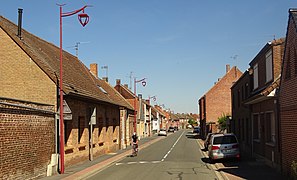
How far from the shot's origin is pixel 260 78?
74.4 feet

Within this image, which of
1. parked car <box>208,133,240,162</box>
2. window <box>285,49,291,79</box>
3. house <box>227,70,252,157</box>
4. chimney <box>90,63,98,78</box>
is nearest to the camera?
window <box>285,49,291,79</box>

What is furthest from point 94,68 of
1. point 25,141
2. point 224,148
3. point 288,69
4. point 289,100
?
point 289,100

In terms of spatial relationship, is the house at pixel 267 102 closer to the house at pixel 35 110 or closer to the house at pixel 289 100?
the house at pixel 289 100

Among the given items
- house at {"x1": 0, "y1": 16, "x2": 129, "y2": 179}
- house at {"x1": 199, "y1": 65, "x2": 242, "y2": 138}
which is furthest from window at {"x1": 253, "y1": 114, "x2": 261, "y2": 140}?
house at {"x1": 199, "y1": 65, "x2": 242, "y2": 138}

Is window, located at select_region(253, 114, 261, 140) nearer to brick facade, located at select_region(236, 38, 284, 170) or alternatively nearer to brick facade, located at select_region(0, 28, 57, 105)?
brick facade, located at select_region(236, 38, 284, 170)

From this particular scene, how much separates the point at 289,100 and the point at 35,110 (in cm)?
949

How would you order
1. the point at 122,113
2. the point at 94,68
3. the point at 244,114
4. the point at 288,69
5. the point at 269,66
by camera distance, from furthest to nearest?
the point at 94,68, the point at 122,113, the point at 244,114, the point at 269,66, the point at 288,69

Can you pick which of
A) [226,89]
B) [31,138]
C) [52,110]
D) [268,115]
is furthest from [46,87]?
[226,89]

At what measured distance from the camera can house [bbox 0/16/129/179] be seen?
46.4 feet

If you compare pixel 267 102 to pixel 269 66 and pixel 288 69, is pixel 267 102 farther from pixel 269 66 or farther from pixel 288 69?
pixel 288 69

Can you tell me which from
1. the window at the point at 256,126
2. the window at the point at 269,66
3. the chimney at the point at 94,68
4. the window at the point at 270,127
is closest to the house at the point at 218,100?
the chimney at the point at 94,68

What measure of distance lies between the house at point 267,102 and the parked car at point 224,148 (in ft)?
4.21

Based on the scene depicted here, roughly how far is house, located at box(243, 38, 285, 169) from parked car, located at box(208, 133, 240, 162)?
1283mm

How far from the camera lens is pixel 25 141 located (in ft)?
49.0
